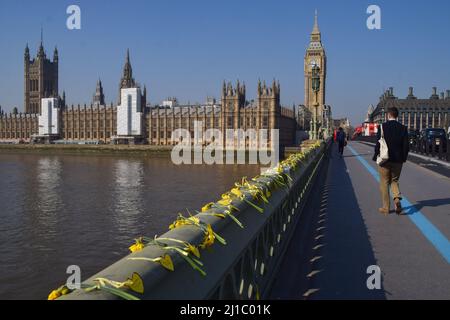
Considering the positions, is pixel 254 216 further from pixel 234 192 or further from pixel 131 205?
pixel 131 205

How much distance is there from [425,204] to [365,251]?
3921 mm

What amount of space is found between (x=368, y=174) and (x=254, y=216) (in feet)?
37.7

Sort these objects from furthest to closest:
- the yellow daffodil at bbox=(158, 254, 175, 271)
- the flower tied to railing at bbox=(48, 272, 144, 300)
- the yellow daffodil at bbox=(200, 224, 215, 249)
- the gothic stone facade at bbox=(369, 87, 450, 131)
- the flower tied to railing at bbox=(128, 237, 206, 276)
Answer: the gothic stone facade at bbox=(369, 87, 450, 131) < the yellow daffodil at bbox=(200, 224, 215, 249) < the flower tied to railing at bbox=(128, 237, 206, 276) < the yellow daffodil at bbox=(158, 254, 175, 271) < the flower tied to railing at bbox=(48, 272, 144, 300)

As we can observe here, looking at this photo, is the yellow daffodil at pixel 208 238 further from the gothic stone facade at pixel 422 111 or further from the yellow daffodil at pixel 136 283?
the gothic stone facade at pixel 422 111

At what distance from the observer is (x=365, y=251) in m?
5.50

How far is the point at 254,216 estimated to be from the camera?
4.06m

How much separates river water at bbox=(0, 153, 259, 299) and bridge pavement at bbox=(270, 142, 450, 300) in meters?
9.94

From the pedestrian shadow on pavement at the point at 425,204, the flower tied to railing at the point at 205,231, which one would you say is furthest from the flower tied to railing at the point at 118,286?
the pedestrian shadow on pavement at the point at 425,204

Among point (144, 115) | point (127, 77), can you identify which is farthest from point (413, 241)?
point (127, 77)

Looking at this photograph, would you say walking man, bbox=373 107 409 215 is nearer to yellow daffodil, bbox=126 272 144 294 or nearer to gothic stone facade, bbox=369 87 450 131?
yellow daffodil, bbox=126 272 144 294

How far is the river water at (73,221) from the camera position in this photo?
16047 mm

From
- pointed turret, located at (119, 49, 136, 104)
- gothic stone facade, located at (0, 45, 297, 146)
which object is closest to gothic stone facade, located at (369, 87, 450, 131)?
gothic stone facade, located at (0, 45, 297, 146)

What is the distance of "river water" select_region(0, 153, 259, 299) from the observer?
1605 cm
